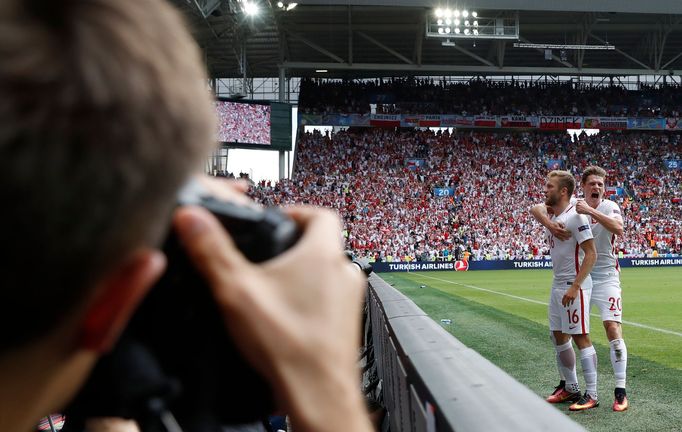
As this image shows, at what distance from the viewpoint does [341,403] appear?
692 millimetres

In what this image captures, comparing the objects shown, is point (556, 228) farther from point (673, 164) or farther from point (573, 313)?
point (673, 164)

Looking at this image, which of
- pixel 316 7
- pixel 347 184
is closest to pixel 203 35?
pixel 316 7

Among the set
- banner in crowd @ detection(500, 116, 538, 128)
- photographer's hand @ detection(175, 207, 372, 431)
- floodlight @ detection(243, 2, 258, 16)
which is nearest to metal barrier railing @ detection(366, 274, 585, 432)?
photographer's hand @ detection(175, 207, 372, 431)

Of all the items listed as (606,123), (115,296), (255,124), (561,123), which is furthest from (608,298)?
(606,123)

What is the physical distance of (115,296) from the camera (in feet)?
1.94

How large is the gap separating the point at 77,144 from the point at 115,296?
140mm

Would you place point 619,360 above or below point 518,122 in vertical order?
below

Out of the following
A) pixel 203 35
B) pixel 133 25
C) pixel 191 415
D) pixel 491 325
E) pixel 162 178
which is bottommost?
pixel 491 325

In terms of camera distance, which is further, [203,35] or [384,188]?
[384,188]

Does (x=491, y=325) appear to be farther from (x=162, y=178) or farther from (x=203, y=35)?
(x=203, y=35)

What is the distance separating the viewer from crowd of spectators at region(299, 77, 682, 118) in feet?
143

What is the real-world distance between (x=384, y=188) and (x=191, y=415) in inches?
1502

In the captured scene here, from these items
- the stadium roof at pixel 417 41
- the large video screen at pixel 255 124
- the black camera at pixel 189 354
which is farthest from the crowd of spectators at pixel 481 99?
the black camera at pixel 189 354

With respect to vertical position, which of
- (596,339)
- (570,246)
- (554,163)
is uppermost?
(554,163)
